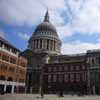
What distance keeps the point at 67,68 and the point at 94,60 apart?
1159cm

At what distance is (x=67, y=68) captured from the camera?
233 feet

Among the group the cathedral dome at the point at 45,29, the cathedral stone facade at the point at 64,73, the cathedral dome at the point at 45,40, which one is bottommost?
the cathedral stone facade at the point at 64,73

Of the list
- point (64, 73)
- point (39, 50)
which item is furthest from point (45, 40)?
point (64, 73)

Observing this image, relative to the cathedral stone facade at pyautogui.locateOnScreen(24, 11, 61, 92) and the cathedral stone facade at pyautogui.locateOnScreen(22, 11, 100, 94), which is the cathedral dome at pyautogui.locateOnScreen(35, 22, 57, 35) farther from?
the cathedral stone facade at pyautogui.locateOnScreen(22, 11, 100, 94)

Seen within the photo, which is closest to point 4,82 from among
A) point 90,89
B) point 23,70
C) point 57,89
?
point 23,70

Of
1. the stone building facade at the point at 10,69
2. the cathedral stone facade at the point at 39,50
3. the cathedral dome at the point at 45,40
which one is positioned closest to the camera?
the stone building facade at the point at 10,69

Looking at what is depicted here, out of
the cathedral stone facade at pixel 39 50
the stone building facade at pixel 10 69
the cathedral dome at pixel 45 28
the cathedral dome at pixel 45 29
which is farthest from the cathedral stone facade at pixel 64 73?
the cathedral dome at pixel 45 28

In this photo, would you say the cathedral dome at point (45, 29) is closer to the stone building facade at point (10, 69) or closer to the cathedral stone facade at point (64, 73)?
the cathedral stone facade at point (64, 73)

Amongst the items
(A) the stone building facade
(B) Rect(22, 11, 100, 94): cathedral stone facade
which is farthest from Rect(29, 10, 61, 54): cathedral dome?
(A) the stone building facade

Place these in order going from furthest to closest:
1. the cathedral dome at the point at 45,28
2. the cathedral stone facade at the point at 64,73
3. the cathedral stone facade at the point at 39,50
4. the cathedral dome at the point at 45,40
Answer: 1. the cathedral dome at the point at 45,28
2. the cathedral dome at the point at 45,40
3. the cathedral stone facade at the point at 39,50
4. the cathedral stone facade at the point at 64,73

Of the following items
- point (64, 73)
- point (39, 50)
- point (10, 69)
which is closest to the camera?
point (10, 69)

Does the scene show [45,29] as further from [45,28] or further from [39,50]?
[39,50]

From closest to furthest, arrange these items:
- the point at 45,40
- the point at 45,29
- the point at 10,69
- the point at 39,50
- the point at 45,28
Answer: the point at 10,69 → the point at 39,50 → the point at 45,40 → the point at 45,29 → the point at 45,28

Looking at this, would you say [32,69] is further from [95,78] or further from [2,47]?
[2,47]
